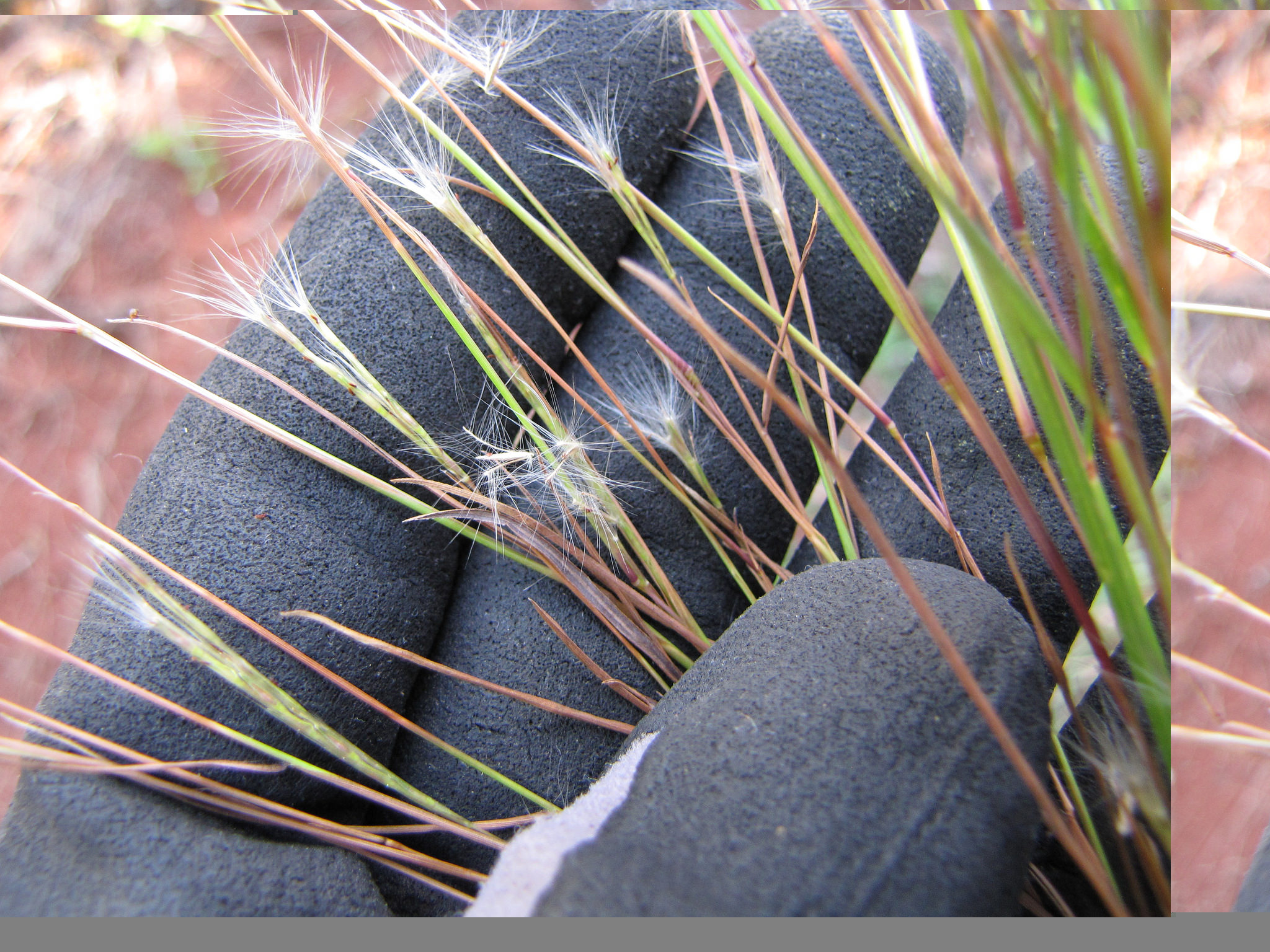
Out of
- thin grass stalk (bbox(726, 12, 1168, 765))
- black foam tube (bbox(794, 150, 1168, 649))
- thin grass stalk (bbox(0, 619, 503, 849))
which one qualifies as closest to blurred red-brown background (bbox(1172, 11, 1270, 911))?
black foam tube (bbox(794, 150, 1168, 649))

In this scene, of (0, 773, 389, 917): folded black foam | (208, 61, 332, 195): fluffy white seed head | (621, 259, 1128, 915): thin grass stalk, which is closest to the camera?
(621, 259, 1128, 915): thin grass stalk

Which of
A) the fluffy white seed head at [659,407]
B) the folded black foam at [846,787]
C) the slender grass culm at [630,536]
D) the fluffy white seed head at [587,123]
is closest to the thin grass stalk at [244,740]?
the slender grass culm at [630,536]

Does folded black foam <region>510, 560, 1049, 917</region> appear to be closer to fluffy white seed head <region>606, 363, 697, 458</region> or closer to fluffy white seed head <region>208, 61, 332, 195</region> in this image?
fluffy white seed head <region>606, 363, 697, 458</region>

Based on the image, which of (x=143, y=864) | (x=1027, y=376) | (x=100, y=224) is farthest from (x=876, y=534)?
(x=100, y=224)

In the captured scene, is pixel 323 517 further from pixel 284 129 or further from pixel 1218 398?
pixel 1218 398

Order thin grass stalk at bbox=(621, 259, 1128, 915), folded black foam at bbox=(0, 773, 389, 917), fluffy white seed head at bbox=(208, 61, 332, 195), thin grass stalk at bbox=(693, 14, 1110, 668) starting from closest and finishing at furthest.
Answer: thin grass stalk at bbox=(621, 259, 1128, 915)
thin grass stalk at bbox=(693, 14, 1110, 668)
folded black foam at bbox=(0, 773, 389, 917)
fluffy white seed head at bbox=(208, 61, 332, 195)

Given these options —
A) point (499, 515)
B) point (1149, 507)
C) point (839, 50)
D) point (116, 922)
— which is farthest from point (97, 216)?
point (1149, 507)

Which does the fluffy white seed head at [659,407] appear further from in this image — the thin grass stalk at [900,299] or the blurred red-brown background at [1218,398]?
the blurred red-brown background at [1218,398]
